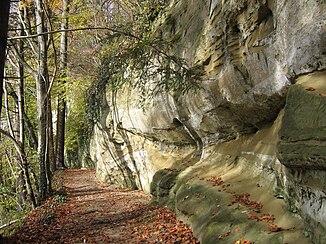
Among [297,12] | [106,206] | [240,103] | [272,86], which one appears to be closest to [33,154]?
[106,206]

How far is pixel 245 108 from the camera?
6957mm

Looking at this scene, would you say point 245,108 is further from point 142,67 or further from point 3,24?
point 3,24

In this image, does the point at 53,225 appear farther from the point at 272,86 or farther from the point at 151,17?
the point at 151,17

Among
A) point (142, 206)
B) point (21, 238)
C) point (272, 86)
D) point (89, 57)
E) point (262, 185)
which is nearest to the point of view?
point (272, 86)

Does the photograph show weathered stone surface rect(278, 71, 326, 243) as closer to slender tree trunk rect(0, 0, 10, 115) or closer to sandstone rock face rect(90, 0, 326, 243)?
sandstone rock face rect(90, 0, 326, 243)

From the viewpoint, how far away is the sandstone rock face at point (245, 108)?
3996 mm

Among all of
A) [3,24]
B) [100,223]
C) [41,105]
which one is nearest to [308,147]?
[3,24]

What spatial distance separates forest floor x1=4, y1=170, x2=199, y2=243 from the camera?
684 centimetres

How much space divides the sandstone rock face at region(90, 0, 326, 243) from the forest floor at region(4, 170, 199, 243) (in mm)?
641

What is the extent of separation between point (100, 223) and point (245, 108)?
5.08 m

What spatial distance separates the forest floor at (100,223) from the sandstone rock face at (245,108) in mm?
641

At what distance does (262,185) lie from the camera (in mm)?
6031

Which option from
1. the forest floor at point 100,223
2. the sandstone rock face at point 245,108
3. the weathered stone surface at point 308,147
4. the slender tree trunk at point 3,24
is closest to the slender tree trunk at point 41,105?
the forest floor at point 100,223

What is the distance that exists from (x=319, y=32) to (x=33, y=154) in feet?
37.3
